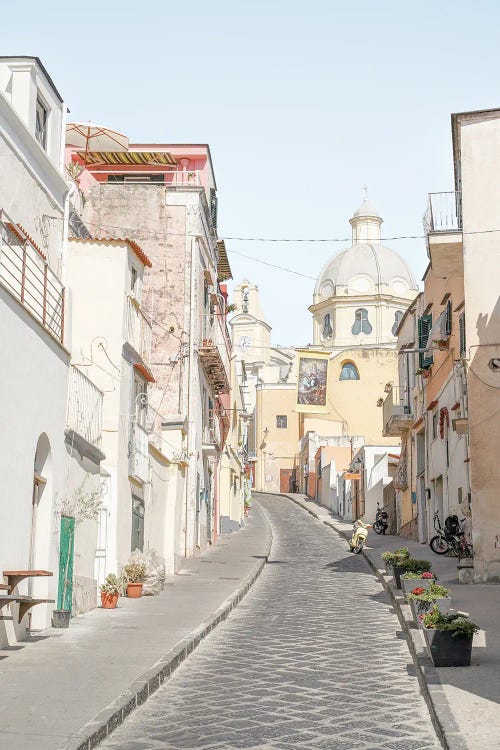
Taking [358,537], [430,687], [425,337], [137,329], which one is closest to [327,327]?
[425,337]

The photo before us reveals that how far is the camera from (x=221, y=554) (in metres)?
30.3

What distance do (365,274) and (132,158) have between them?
4591 cm

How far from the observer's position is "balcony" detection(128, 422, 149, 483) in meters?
19.9

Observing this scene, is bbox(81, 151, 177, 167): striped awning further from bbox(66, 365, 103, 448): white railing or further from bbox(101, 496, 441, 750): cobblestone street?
bbox(101, 496, 441, 750): cobblestone street

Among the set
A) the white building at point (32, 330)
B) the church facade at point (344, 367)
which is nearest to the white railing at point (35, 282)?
the white building at point (32, 330)

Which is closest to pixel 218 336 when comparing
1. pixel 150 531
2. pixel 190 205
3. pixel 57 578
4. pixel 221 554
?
pixel 190 205

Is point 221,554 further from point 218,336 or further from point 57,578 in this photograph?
point 57,578

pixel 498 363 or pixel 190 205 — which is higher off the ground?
pixel 190 205

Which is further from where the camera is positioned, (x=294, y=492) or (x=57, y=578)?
(x=294, y=492)

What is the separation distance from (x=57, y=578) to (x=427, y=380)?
65.8 feet

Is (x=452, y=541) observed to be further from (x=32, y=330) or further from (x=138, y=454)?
(x=32, y=330)

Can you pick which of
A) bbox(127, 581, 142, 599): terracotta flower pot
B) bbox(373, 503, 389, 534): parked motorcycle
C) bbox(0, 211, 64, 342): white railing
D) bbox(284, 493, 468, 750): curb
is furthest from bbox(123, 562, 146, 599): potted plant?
bbox(373, 503, 389, 534): parked motorcycle

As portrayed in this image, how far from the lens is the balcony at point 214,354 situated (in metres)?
31.0

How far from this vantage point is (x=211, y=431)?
35938 mm
